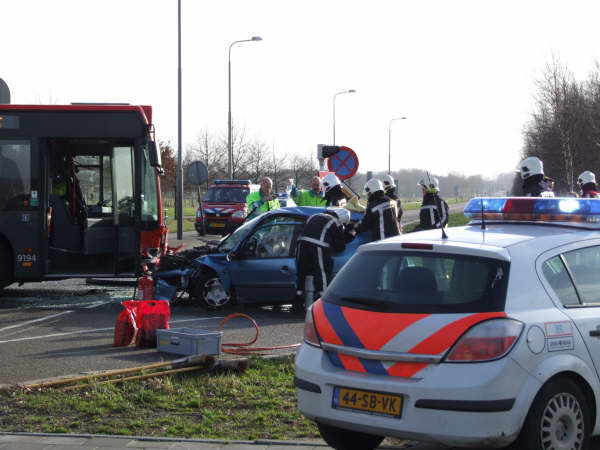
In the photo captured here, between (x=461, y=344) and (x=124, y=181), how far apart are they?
11.3 m

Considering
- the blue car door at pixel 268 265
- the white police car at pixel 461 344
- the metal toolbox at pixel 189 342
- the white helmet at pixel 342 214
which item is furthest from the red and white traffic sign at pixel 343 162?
the white police car at pixel 461 344

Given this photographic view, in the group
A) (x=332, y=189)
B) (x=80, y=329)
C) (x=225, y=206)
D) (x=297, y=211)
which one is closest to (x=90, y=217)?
(x=80, y=329)

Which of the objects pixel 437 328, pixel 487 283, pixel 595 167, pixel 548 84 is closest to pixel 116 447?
pixel 437 328

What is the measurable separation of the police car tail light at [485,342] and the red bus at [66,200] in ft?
32.0

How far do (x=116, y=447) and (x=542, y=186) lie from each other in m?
7.18

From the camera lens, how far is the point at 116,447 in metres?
5.61

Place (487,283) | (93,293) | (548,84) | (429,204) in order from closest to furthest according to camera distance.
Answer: (487,283) < (93,293) < (429,204) < (548,84)

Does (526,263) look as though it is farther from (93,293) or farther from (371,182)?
(93,293)

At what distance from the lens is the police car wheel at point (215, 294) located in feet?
41.1

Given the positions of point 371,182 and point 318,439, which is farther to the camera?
point 371,182

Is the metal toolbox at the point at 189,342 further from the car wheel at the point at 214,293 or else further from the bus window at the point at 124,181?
the bus window at the point at 124,181

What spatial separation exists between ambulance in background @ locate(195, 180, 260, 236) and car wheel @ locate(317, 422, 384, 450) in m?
27.9

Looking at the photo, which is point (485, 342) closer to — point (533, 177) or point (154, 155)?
point (533, 177)

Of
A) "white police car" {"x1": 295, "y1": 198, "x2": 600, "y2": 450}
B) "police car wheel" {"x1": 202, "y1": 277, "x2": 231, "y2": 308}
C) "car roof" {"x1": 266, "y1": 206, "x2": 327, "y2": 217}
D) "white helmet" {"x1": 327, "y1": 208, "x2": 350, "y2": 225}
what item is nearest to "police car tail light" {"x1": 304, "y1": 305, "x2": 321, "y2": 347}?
"white police car" {"x1": 295, "y1": 198, "x2": 600, "y2": 450}
